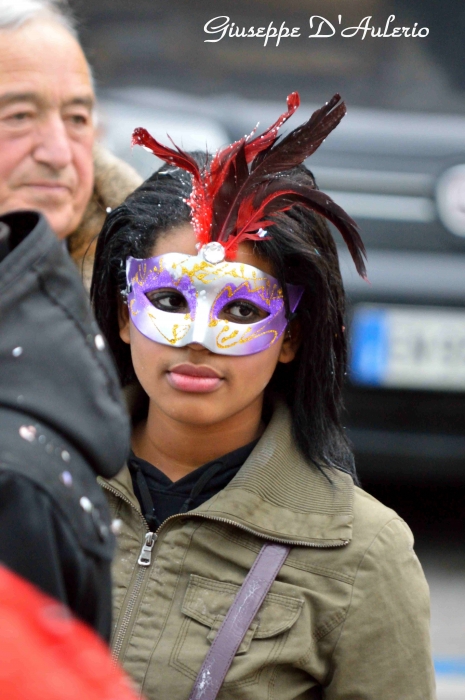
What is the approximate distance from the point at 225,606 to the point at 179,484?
0.29m

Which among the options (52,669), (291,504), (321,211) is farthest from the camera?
(321,211)

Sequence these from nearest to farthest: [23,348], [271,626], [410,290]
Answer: [23,348] → [271,626] → [410,290]

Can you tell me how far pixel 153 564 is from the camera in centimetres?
185

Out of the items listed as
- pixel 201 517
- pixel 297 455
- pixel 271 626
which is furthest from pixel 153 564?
pixel 297 455

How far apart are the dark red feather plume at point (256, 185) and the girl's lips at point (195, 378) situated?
0.72 feet

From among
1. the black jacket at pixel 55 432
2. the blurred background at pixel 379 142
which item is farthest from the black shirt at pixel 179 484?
the blurred background at pixel 379 142

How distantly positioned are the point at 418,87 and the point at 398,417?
1.31 metres

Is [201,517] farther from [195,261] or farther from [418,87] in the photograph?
[418,87]

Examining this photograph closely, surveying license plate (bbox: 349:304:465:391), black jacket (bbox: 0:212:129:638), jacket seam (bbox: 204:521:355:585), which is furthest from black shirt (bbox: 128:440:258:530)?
license plate (bbox: 349:304:465:391)

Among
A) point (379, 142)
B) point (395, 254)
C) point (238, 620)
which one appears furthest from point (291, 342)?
point (379, 142)

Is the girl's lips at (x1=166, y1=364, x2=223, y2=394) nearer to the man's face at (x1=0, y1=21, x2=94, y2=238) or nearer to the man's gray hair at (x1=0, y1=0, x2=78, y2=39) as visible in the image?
Result: the man's face at (x1=0, y1=21, x2=94, y2=238)

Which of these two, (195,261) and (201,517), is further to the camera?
(195,261)
